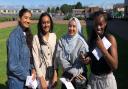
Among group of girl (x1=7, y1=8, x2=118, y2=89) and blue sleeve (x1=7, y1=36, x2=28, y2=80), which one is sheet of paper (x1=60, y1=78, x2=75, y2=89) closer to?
group of girl (x1=7, y1=8, x2=118, y2=89)

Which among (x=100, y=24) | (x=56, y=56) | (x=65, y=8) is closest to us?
(x=100, y=24)

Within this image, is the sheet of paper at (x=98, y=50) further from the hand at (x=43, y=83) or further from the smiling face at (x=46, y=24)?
the hand at (x=43, y=83)

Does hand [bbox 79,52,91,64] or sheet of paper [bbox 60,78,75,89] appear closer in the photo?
hand [bbox 79,52,91,64]

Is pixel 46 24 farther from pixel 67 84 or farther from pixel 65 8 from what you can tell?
pixel 65 8

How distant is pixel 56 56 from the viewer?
227 inches

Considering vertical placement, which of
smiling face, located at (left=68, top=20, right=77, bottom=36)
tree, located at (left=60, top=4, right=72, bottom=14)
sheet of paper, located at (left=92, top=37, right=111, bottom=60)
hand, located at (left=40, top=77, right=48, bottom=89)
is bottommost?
tree, located at (left=60, top=4, right=72, bottom=14)

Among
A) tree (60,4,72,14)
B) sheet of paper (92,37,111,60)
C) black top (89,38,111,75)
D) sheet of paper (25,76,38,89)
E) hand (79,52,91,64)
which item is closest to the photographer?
sheet of paper (92,37,111,60)

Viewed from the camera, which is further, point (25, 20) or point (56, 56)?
point (25, 20)

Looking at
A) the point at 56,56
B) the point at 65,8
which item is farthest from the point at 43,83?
the point at 65,8

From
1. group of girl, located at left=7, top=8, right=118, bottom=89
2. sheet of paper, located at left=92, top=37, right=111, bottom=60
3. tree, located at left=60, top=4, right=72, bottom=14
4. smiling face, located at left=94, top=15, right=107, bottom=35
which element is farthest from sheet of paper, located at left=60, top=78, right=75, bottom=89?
tree, located at left=60, top=4, right=72, bottom=14

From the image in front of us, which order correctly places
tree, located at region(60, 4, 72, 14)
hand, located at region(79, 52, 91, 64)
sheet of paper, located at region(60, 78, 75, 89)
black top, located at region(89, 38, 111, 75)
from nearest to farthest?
1. black top, located at region(89, 38, 111, 75)
2. hand, located at region(79, 52, 91, 64)
3. sheet of paper, located at region(60, 78, 75, 89)
4. tree, located at region(60, 4, 72, 14)

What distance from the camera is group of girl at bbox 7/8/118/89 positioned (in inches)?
201

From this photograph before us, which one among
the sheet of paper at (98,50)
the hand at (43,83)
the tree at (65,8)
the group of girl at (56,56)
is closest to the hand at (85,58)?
the group of girl at (56,56)

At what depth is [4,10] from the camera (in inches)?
5581
